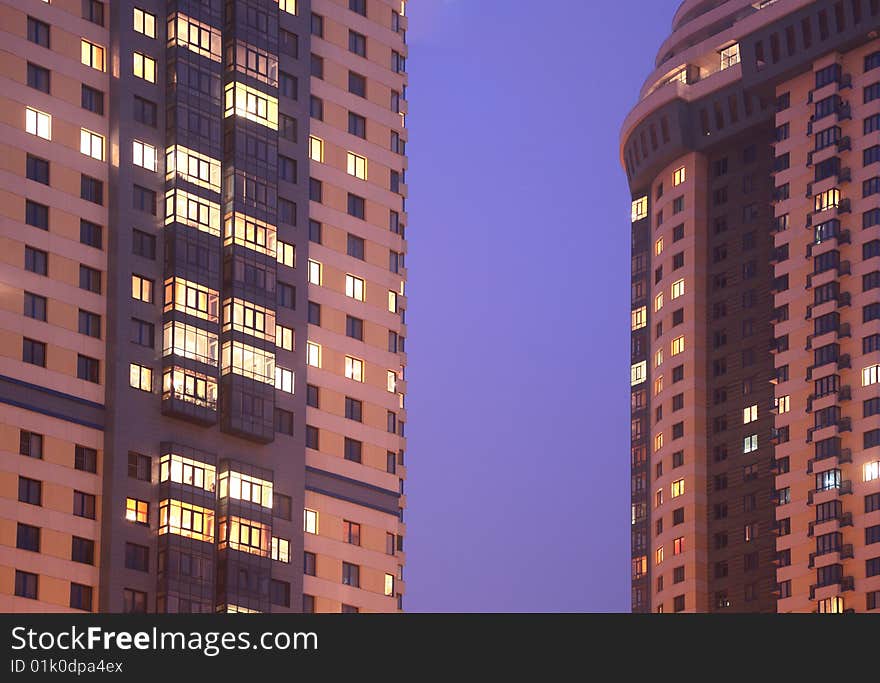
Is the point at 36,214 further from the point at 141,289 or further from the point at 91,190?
the point at 141,289

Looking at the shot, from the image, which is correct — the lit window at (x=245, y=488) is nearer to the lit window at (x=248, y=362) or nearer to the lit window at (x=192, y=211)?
the lit window at (x=248, y=362)

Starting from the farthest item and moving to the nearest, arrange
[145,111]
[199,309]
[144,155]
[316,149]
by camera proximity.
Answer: [316,149]
[145,111]
[144,155]
[199,309]

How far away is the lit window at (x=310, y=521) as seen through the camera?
130000 millimetres

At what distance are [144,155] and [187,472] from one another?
19.2 meters

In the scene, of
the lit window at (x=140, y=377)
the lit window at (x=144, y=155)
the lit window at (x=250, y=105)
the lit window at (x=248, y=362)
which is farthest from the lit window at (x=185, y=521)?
the lit window at (x=250, y=105)

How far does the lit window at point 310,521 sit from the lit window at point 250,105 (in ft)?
79.2

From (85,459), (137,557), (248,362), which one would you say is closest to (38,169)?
(85,459)

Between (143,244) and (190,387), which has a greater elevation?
(143,244)

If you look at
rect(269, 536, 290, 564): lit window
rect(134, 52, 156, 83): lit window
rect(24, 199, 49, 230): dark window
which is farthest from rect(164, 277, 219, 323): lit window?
rect(269, 536, 290, 564): lit window

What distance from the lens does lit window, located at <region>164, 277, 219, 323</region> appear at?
125938mm

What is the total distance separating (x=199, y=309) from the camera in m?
127

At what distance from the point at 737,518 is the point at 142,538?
82.0m

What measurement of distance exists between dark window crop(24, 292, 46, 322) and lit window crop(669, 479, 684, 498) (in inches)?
3436

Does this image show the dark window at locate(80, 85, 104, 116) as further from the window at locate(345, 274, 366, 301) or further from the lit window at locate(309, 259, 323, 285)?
the window at locate(345, 274, 366, 301)
